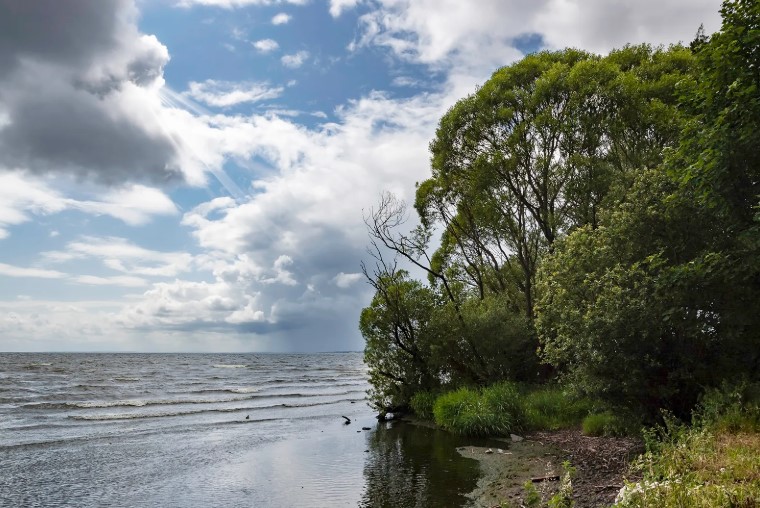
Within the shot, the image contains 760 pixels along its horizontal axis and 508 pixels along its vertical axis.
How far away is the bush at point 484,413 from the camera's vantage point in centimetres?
2105

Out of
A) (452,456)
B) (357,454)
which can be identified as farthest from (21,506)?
(452,456)

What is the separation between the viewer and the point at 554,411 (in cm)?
2155

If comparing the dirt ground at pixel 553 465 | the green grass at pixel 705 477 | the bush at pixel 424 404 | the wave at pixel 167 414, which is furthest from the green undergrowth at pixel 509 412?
the wave at pixel 167 414

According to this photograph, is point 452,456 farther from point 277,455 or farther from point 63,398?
point 63,398

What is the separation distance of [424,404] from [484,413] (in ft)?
19.5

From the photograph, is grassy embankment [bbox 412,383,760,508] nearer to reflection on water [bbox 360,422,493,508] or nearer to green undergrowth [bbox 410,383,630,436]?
green undergrowth [bbox 410,383,630,436]

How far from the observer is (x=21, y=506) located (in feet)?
44.2

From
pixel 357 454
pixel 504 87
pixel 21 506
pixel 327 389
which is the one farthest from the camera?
pixel 327 389

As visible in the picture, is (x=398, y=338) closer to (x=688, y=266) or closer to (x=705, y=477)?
(x=688, y=266)

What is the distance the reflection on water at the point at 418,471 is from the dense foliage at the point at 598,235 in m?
2.84

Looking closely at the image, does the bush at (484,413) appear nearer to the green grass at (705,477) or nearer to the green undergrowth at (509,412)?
the green undergrowth at (509,412)

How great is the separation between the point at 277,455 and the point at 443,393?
970 centimetres

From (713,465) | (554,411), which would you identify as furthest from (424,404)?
(713,465)

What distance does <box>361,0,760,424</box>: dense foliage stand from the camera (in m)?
13.0
